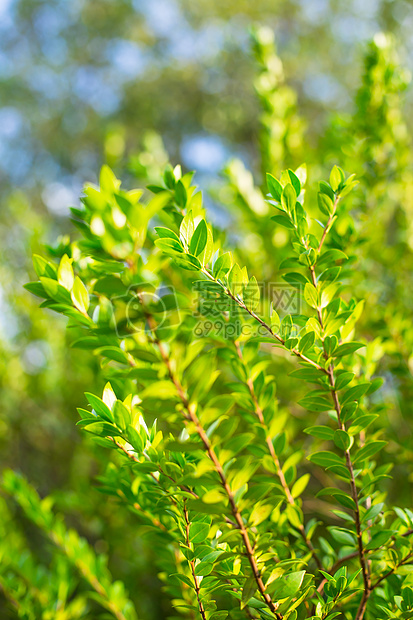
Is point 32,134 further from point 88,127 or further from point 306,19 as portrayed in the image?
point 306,19

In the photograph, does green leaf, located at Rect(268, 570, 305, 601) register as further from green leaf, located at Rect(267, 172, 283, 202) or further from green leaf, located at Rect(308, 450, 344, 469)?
green leaf, located at Rect(267, 172, 283, 202)

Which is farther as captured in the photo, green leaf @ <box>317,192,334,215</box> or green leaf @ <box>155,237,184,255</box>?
green leaf @ <box>317,192,334,215</box>

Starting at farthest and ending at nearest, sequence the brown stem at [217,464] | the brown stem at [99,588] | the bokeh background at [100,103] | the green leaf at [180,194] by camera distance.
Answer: the bokeh background at [100,103] < the brown stem at [99,588] < the green leaf at [180,194] < the brown stem at [217,464]

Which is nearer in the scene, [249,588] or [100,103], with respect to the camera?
[249,588]

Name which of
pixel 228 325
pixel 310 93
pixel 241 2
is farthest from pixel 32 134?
pixel 228 325

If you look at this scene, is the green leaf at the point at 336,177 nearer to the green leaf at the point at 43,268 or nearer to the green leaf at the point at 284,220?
the green leaf at the point at 284,220

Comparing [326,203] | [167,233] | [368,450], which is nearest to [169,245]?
[167,233]

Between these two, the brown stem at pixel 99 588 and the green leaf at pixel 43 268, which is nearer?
the green leaf at pixel 43 268

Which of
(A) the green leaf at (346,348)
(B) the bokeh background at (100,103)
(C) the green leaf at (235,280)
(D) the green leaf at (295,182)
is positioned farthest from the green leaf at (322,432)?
(B) the bokeh background at (100,103)

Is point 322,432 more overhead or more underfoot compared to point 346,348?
more underfoot

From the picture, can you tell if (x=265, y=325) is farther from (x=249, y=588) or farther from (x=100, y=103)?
(x=100, y=103)

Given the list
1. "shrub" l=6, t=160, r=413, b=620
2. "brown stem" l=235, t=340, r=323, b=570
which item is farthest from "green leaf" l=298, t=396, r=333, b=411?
"brown stem" l=235, t=340, r=323, b=570

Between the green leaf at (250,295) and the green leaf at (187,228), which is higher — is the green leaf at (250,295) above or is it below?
below
